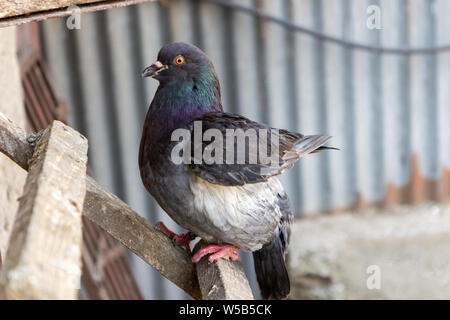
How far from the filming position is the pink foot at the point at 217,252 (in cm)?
209

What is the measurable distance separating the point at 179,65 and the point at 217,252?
2.51ft

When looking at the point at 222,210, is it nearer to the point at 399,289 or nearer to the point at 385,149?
the point at 399,289

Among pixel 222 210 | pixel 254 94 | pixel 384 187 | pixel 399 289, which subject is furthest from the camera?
pixel 384 187

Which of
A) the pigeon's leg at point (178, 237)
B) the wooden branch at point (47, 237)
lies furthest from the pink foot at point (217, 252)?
the wooden branch at point (47, 237)

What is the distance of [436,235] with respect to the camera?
4.89 meters

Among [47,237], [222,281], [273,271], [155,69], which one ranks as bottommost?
[273,271]

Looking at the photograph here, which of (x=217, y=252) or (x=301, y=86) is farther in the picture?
(x=301, y=86)

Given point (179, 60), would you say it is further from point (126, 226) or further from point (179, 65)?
point (126, 226)

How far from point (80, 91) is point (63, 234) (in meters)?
3.60

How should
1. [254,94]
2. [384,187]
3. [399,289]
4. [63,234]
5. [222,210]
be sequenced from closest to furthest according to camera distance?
1. [63,234]
2. [222,210]
3. [399,289]
4. [254,94]
5. [384,187]

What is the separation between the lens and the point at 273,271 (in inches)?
97.7

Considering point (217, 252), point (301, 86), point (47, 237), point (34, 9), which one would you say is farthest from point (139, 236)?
point (301, 86)

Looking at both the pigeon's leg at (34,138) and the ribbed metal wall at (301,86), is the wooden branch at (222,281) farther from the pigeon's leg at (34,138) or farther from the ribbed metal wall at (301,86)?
the ribbed metal wall at (301,86)

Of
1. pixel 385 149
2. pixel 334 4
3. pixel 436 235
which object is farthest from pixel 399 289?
pixel 334 4
